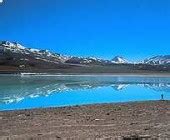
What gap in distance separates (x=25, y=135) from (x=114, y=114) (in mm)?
7447

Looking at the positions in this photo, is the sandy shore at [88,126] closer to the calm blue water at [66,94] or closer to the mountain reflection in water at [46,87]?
the calm blue water at [66,94]

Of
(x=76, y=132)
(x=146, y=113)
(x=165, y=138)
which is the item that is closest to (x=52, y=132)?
(x=76, y=132)

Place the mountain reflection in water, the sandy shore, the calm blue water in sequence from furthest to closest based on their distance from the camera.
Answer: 1. the mountain reflection in water
2. the calm blue water
3. the sandy shore

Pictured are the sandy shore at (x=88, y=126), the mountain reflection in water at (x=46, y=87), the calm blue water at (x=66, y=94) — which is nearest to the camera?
the sandy shore at (x=88, y=126)

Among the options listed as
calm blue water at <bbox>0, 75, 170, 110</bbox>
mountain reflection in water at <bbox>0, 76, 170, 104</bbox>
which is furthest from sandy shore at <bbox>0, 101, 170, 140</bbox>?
mountain reflection in water at <bbox>0, 76, 170, 104</bbox>

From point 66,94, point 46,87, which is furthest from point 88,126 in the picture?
point 46,87

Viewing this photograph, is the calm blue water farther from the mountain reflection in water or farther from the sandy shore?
the sandy shore

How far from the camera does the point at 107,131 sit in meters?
13.9

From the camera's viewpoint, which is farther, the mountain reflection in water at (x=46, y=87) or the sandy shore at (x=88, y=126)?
the mountain reflection in water at (x=46, y=87)

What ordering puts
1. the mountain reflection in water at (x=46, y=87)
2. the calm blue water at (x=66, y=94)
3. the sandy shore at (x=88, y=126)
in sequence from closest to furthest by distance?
1. the sandy shore at (x=88, y=126)
2. the calm blue water at (x=66, y=94)
3. the mountain reflection in water at (x=46, y=87)

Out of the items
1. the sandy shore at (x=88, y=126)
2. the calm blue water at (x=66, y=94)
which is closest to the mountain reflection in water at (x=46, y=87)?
the calm blue water at (x=66, y=94)

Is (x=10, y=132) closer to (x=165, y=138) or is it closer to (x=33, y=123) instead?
(x=33, y=123)

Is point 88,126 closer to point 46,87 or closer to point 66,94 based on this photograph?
point 66,94

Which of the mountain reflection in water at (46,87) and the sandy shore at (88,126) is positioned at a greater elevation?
the mountain reflection in water at (46,87)
